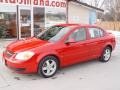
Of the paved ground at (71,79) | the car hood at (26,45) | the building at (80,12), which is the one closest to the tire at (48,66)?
the paved ground at (71,79)

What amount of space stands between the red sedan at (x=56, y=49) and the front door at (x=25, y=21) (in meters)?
8.54

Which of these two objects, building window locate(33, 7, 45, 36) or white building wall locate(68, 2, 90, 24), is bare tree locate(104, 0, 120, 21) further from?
building window locate(33, 7, 45, 36)

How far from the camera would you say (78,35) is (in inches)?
315

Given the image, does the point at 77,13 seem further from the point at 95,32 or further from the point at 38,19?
the point at 95,32

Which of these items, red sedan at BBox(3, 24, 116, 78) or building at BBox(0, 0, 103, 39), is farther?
building at BBox(0, 0, 103, 39)

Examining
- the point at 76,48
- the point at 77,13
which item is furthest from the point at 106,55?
the point at 77,13

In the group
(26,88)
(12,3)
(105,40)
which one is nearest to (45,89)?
(26,88)

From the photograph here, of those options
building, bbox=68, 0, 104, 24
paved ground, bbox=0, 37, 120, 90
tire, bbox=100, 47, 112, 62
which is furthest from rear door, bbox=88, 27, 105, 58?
building, bbox=68, 0, 104, 24

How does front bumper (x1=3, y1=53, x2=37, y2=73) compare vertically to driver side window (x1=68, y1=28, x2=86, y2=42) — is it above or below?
below

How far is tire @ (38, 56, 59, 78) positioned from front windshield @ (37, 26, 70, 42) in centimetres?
70

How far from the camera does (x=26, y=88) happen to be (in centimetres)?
621

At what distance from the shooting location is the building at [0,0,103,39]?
16141mm

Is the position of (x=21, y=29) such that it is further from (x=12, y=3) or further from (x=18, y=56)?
(x=18, y=56)

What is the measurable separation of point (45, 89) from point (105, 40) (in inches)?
144
